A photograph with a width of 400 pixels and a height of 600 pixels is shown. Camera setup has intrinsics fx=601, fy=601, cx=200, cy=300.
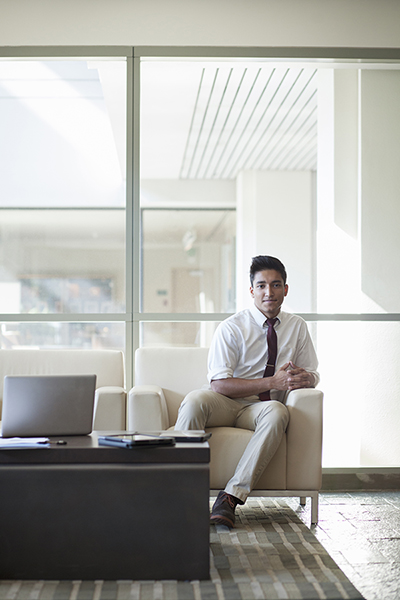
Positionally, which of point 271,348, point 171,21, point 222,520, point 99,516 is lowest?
point 222,520

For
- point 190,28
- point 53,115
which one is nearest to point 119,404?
point 53,115

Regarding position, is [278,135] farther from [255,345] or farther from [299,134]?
[255,345]

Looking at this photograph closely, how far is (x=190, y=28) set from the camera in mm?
3719

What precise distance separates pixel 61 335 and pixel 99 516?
1.98 meters

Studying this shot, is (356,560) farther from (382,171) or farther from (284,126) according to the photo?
(284,126)

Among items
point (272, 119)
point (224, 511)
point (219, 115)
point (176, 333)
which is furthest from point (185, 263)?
point (224, 511)

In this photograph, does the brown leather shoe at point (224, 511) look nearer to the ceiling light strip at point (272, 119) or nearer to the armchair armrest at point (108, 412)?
the armchair armrest at point (108, 412)

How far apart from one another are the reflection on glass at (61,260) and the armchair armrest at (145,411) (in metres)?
1.00

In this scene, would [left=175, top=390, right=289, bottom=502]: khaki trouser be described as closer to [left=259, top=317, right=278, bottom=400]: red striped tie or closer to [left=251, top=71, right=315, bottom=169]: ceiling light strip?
[left=259, top=317, right=278, bottom=400]: red striped tie

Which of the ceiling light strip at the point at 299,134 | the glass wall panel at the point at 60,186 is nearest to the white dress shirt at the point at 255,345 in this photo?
the glass wall panel at the point at 60,186

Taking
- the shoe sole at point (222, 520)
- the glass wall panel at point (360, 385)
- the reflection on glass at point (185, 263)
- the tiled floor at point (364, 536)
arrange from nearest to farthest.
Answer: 1. the tiled floor at point (364, 536)
2. the shoe sole at point (222, 520)
3. the glass wall panel at point (360, 385)
4. the reflection on glass at point (185, 263)

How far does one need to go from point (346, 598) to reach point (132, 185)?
8.69ft

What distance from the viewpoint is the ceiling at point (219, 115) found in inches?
163

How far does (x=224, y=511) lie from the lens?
265 cm
